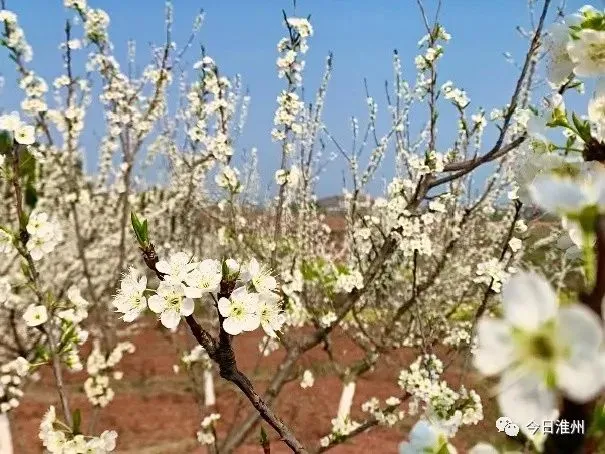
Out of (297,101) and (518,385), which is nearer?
(518,385)

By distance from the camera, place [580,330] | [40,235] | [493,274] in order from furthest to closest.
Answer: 1. [493,274]
2. [40,235]
3. [580,330]

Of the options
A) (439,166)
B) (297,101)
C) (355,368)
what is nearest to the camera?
(439,166)

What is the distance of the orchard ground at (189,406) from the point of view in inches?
237

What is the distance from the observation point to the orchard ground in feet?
19.8

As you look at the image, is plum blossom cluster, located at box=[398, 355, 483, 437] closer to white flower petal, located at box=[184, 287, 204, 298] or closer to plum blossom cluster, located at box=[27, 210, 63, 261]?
white flower petal, located at box=[184, 287, 204, 298]

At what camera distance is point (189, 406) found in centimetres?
723

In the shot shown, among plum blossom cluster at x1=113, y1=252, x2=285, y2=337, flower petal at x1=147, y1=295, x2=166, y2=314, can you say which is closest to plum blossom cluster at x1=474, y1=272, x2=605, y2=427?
plum blossom cluster at x1=113, y1=252, x2=285, y2=337

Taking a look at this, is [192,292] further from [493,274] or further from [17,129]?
[493,274]

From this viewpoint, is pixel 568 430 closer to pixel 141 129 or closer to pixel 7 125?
pixel 7 125

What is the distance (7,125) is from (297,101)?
2007mm

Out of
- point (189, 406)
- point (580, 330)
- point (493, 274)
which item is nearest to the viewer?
point (580, 330)

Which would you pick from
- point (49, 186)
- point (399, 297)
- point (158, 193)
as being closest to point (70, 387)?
point (49, 186)

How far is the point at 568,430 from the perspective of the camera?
19.0 inches

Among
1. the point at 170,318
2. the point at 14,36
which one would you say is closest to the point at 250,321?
the point at 170,318
